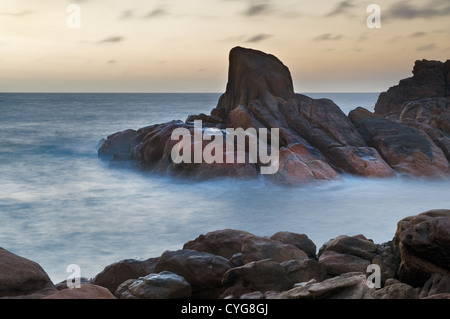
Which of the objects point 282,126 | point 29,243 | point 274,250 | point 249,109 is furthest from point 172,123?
point 274,250

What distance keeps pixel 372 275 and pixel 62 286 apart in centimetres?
475

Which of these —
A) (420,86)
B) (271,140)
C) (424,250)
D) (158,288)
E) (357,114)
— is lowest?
(158,288)

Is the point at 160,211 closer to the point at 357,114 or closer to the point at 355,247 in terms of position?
the point at 355,247

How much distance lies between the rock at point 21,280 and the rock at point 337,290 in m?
3.24

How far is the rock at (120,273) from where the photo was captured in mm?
7398

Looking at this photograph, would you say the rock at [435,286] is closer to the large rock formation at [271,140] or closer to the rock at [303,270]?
the rock at [303,270]

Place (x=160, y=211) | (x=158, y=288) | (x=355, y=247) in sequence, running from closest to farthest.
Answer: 1. (x=158, y=288)
2. (x=355, y=247)
3. (x=160, y=211)

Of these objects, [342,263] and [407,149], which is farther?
[407,149]

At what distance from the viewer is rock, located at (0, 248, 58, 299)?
19.0 ft

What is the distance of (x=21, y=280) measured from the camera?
5.92 m

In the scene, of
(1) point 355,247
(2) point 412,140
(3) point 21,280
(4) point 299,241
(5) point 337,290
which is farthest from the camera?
(2) point 412,140

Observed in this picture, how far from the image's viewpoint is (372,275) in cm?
677

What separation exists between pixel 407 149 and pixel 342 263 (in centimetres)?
1194

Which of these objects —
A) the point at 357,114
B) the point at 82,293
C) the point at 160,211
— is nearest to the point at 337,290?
the point at 82,293
